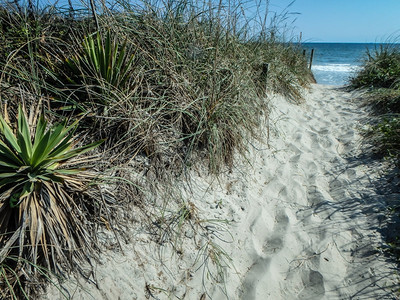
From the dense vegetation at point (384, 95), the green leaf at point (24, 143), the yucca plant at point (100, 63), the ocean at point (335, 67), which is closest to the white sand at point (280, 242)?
the dense vegetation at point (384, 95)

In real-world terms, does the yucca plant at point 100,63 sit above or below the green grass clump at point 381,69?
above

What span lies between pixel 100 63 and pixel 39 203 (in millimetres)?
1459

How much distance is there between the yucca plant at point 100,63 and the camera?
8.63 ft

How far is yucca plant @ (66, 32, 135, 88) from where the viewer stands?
263 cm

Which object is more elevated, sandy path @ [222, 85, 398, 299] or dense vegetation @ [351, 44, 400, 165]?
dense vegetation @ [351, 44, 400, 165]

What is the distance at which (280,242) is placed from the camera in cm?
243

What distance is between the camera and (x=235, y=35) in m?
4.27

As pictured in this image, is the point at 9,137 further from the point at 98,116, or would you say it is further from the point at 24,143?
the point at 98,116

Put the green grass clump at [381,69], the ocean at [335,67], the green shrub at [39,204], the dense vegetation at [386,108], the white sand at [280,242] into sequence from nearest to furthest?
the green shrub at [39,204] → the white sand at [280,242] → the dense vegetation at [386,108] → the green grass clump at [381,69] → the ocean at [335,67]

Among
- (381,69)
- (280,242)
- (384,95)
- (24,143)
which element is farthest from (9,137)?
(381,69)

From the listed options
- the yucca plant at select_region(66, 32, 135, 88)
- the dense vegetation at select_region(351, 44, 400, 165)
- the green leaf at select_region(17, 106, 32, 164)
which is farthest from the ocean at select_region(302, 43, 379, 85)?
the green leaf at select_region(17, 106, 32, 164)

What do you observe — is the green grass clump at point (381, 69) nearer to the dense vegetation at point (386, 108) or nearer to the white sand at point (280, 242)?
the dense vegetation at point (386, 108)

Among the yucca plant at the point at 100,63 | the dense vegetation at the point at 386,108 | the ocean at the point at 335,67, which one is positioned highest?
the yucca plant at the point at 100,63

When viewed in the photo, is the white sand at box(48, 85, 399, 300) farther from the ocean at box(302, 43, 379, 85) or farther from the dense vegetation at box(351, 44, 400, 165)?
the ocean at box(302, 43, 379, 85)
